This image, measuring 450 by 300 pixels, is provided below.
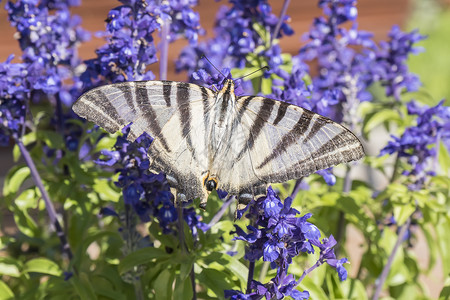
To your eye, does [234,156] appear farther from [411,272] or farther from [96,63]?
[411,272]

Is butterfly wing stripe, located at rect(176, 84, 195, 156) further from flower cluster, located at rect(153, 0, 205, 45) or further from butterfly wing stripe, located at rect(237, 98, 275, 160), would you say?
flower cluster, located at rect(153, 0, 205, 45)

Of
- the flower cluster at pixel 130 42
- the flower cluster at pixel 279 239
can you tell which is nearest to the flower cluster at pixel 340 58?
the flower cluster at pixel 130 42

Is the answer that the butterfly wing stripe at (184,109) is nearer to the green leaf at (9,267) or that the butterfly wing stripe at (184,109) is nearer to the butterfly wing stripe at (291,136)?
the butterfly wing stripe at (291,136)

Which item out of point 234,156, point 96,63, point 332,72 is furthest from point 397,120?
point 96,63

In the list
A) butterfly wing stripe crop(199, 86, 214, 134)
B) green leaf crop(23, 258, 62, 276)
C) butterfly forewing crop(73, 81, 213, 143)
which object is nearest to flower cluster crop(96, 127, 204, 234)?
butterfly forewing crop(73, 81, 213, 143)

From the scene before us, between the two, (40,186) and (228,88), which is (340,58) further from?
(40,186)
